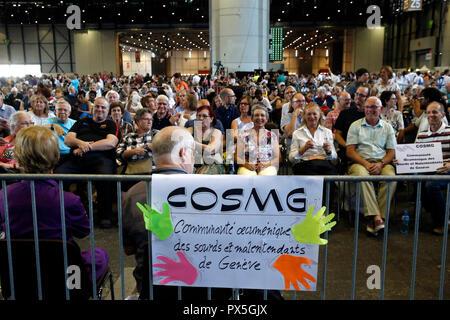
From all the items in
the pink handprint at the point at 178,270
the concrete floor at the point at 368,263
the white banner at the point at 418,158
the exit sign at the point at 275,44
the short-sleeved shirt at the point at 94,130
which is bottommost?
the concrete floor at the point at 368,263

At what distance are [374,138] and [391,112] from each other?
5.52 ft

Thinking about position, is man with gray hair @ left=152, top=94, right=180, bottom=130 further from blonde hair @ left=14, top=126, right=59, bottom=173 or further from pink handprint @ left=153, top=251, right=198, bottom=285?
pink handprint @ left=153, top=251, right=198, bottom=285

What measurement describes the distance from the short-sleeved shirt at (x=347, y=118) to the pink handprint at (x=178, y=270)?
15.5 feet

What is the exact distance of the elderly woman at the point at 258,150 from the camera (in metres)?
5.45

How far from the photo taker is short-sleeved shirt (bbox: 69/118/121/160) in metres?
5.91

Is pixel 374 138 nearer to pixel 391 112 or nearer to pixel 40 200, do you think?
pixel 391 112

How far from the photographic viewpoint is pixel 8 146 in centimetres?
563

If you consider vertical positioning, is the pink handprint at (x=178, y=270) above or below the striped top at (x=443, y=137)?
below

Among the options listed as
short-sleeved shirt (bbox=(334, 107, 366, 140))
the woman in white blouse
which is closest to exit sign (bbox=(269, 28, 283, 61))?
short-sleeved shirt (bbox=(334, 107, 366, 140))

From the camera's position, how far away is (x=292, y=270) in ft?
7.80

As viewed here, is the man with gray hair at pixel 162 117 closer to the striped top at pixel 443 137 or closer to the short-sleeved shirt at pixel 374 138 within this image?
the short-sleeved shirt at pixel 374 138

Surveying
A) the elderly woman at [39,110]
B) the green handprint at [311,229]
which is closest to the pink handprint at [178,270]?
the green handprint at [311,229]

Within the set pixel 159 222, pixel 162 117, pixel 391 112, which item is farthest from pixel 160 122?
pixel 159 222
